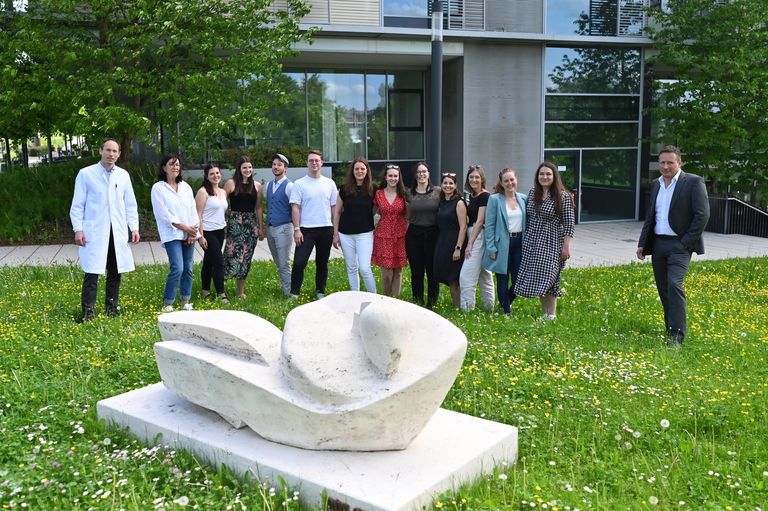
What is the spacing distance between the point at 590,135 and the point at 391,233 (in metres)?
13.6

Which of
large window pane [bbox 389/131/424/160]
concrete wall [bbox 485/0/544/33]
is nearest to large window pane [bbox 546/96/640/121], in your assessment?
concrete wall [bbox 485/0/544/33]

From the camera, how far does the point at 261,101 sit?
1636 centimetres

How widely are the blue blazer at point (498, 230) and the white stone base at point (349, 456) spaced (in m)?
3.36

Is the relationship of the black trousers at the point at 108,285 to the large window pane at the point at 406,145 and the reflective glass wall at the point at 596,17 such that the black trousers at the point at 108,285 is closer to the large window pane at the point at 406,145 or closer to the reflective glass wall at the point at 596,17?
the large window pane at the point at 406,145

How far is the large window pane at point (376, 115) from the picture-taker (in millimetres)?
20969

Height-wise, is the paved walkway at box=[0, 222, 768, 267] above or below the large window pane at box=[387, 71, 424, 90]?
below

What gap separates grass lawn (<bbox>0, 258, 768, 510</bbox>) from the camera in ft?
13.0

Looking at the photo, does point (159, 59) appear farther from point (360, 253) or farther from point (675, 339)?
point (675, 339)

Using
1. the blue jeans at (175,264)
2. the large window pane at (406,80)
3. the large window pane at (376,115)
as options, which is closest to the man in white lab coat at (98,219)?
the blue jeans at (175,264)

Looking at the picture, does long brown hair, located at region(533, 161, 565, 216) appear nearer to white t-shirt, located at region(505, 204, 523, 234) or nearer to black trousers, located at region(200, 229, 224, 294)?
white t-shirt, located at region(505, 204, 523, 234)

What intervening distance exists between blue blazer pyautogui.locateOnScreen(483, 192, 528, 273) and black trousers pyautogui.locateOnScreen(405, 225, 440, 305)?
29.0 inches

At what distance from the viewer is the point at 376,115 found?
2111cm

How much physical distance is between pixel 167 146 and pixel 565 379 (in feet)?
53.2

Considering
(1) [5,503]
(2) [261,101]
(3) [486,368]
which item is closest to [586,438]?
Result: (3) [486,368]
